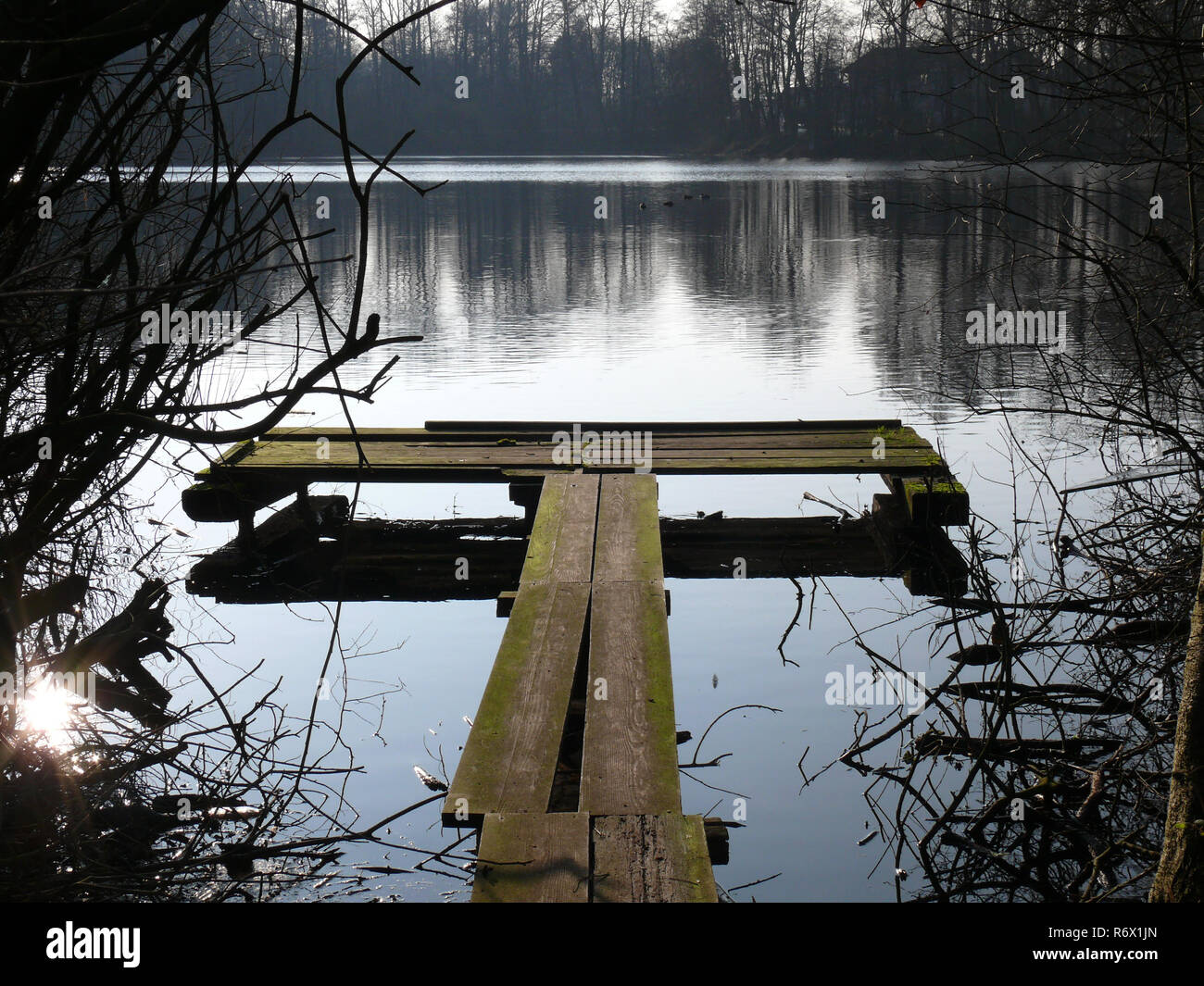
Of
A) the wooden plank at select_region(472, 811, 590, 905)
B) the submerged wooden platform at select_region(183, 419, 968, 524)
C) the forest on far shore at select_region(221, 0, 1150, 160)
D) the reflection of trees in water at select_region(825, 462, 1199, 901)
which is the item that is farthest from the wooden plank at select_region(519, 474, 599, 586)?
the forest on far shore at select_region(221, 0, 1150, 160)

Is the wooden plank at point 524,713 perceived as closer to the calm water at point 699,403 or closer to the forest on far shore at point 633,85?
the calm water at point 699,403

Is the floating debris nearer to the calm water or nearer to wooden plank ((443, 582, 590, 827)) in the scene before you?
the calm water

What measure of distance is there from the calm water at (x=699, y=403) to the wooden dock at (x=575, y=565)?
41cm

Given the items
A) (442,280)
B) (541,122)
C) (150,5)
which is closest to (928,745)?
(150,5)

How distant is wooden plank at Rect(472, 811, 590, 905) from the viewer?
10.8 ft

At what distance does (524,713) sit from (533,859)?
1079mm

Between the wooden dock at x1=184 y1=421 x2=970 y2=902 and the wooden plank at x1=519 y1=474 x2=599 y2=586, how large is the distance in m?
0.02

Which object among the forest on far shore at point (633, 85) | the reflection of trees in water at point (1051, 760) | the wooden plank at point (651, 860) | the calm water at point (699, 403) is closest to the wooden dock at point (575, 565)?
the wooden plank at point (651, 860)

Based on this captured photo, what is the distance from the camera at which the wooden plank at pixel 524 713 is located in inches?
152

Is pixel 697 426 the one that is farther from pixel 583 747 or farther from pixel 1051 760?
pixel 583 747

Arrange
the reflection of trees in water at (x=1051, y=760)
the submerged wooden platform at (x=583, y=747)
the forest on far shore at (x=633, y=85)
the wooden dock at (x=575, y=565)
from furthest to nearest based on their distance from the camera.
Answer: the forest on far shore at (x=633, y=85), the reflection of trees in water at (x=1051, y=760), the wooden dock at (x=575, y=565), the submerged wooden platform at (x=583, y=747)
